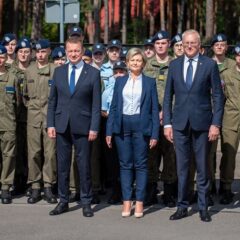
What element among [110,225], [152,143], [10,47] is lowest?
[110,225]

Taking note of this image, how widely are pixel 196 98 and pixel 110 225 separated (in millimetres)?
1644

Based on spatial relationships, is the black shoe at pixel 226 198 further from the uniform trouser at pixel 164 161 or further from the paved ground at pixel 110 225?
the uniform trouser at pixel 164 161

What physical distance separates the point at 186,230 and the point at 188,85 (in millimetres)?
1556

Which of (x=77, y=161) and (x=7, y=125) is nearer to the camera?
(x=77, y=161)

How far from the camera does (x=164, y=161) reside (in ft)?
27.6

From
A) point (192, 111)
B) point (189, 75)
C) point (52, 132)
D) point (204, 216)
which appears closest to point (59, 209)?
point (52, 132)

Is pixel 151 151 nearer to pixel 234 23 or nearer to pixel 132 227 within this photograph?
pixel 132 227

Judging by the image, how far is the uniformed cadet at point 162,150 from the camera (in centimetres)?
828

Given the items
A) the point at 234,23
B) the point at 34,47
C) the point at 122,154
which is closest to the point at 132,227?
the point at 122,154

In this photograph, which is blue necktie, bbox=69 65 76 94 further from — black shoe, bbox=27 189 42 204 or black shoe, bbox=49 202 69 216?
black shoe, bbox=27 189 42 204

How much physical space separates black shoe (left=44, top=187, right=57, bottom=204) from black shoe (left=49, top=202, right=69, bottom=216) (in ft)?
1.50

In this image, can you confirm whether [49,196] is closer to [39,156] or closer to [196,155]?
[39,156]

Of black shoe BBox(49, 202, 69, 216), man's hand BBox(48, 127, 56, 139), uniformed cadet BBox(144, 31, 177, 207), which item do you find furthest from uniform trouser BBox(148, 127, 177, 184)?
man's hand BBox(48, 127, 56, 139)

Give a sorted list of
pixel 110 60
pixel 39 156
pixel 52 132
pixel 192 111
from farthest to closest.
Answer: pixel 110 60, pixel 39 156, pixel 52 132, pixel 192 111
